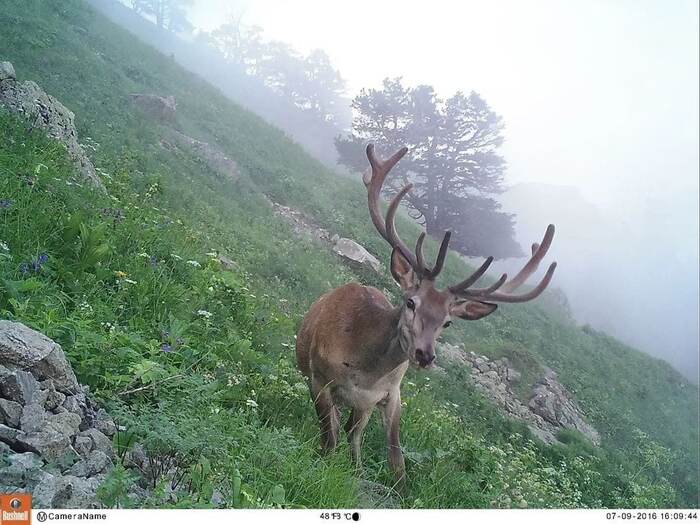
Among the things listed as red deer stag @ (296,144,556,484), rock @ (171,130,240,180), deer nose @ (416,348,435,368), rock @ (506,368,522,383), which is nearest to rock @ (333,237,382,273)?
rock @ (171,130,240,180)

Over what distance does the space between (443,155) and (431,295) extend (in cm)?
1064

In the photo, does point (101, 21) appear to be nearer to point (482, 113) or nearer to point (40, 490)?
point (482, 113)

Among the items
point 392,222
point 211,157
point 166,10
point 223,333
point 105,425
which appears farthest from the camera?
point 211,157

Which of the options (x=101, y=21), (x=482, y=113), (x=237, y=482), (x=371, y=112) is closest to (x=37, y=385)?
(x=237, y=482)

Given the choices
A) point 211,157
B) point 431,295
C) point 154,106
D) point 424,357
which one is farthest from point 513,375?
point 154,106

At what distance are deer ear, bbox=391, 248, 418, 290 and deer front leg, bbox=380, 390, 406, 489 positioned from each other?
0.87 metres

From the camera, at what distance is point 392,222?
13.5ft

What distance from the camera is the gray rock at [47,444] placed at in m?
2.01

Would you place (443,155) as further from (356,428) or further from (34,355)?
(34,355)

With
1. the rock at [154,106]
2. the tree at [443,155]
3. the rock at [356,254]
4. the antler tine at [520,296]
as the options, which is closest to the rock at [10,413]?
the antler tine at [520,296]

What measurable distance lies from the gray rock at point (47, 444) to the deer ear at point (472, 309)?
8.02ft

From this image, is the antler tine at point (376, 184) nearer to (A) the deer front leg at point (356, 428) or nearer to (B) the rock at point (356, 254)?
(A) the deer front leg at point (356, 428)

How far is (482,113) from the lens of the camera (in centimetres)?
1514

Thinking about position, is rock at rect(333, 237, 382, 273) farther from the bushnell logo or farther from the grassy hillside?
the bushnell logo
